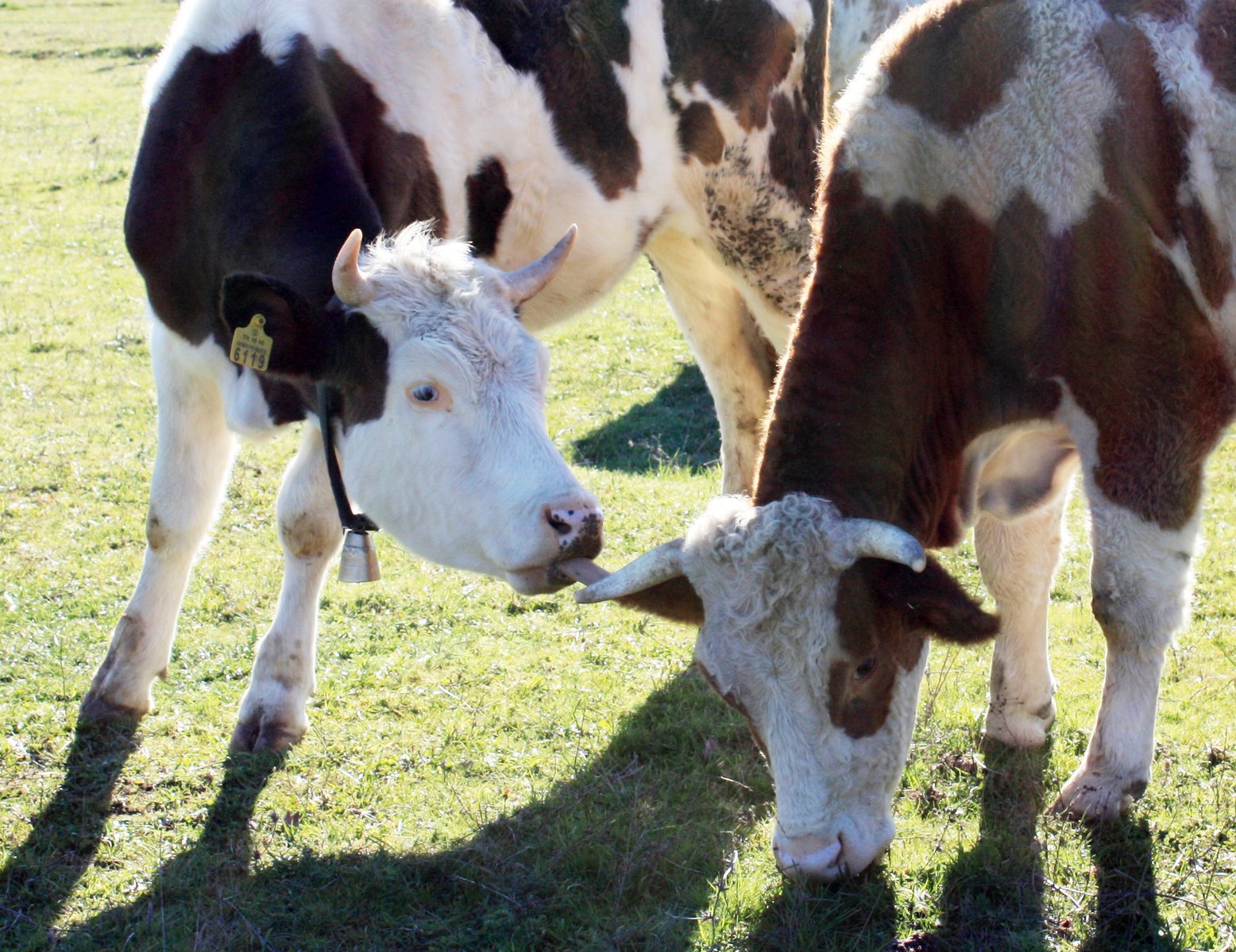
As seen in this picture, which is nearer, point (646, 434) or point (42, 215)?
point (646, 434)

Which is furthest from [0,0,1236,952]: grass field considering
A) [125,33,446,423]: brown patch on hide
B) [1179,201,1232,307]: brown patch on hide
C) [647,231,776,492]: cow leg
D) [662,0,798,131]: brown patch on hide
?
[662,0,798,131]: brown patch on hide

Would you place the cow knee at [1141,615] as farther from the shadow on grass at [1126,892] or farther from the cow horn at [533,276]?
the cow horn at [533,276]

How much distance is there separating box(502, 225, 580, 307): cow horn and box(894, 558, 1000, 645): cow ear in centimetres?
163

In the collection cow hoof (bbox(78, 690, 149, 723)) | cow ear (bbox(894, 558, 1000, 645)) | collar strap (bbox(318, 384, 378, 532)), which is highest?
cow ear (bbox(894, 558, 1000, 645))

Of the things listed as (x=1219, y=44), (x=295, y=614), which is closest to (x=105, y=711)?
(x=295, y=614)

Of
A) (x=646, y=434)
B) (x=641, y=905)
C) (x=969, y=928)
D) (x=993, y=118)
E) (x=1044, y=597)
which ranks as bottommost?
(x=646, y=434)

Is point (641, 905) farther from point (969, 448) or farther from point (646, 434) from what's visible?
point (646, 434)

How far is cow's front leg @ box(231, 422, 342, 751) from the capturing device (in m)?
4.88

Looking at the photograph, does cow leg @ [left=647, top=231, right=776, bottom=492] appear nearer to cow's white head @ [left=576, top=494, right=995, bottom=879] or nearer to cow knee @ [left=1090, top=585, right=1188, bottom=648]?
cow knee @ [left=1090, top=585, right=1188, bottom=648]

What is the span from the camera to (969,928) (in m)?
3.66

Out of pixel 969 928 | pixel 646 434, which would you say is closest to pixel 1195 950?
pixel 969 928

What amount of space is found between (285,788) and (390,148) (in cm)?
249

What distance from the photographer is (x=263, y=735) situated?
15.8ft

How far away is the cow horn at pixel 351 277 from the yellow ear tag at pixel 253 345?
26cm
